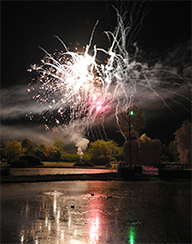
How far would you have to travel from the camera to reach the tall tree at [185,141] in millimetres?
49566

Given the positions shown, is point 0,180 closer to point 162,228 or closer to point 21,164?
point 162,228

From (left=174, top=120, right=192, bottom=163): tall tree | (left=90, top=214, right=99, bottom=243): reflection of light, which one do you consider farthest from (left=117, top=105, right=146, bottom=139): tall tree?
(left=90, top=214, right=99, bottom=243): reflection of light

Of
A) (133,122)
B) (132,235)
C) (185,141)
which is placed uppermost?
(133,122)

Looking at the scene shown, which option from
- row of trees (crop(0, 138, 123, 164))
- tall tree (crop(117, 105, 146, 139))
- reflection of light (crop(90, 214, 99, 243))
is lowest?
reflection of light (crop(90, 214, 99, 243))

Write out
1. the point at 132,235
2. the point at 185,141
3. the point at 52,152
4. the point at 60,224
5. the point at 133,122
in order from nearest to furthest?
the point at 132,235
the point at 60,224
the point at 185,141
the point at 133,122
the point at 52,152

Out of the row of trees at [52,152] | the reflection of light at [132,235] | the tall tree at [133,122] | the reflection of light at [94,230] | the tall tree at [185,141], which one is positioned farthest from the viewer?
the row of trees at [52,152]

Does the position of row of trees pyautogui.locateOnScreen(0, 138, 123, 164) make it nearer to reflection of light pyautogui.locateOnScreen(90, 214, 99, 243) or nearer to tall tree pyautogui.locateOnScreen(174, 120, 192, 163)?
tall tree pyautogui.locateOnScreen(174, 120, 192, 163)

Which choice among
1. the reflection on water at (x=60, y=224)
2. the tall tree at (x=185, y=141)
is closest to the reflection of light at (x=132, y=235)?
the reflection on water at (x=60, y=224)

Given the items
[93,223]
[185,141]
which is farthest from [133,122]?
[93,223]

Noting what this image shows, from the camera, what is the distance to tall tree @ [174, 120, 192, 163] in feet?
163

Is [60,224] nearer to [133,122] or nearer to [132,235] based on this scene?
[132,235]

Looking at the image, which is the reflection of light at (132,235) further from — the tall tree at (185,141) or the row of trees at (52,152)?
the row of trees at (52,152)

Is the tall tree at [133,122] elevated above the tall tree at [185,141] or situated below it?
above

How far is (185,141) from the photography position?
51031 mm
